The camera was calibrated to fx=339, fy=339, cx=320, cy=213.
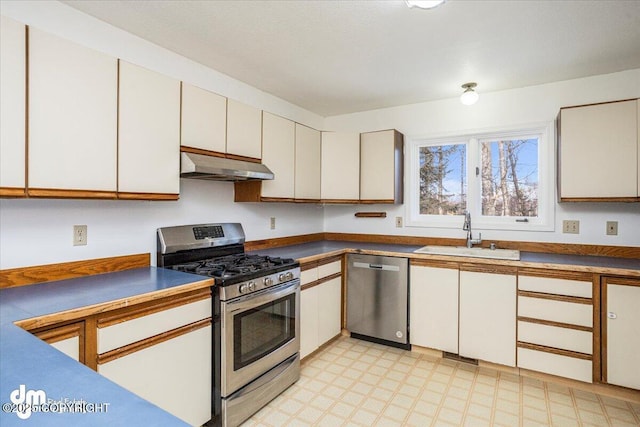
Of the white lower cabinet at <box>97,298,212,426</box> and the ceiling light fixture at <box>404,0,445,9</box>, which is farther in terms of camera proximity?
the ceiling light fixture at <box>404,0,445,9</box>

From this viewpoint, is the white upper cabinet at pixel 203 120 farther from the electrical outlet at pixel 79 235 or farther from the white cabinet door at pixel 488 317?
the white cabinet door at pixel 488 317

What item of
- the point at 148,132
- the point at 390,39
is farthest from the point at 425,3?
the point at 148,132

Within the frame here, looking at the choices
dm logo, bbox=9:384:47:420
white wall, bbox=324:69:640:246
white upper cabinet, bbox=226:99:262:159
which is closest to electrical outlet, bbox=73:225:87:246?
white upper cabinet, bbox=226:99:262:159

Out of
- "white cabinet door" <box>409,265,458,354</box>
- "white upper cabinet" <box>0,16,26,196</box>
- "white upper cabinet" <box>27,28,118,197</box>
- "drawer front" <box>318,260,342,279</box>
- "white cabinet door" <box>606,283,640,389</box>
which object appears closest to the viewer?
"white upper cabinet" <box>0,16,26,196</box>

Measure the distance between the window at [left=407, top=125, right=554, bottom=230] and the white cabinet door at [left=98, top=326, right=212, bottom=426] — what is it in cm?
246

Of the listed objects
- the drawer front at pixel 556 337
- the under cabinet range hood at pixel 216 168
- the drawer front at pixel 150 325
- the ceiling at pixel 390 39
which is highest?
the ceiling at pixel 390 39

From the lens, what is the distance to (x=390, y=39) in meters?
2.16

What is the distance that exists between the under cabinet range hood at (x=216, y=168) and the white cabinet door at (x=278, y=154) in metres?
0.25

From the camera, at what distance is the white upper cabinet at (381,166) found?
11.0 feet

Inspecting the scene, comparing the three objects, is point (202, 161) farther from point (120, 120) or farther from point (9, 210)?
point (9, 210)

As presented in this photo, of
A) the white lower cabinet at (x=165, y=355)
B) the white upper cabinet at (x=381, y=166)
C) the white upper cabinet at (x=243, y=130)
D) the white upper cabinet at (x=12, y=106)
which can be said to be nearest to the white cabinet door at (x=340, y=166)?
the white upper cabinet at (x=381, y=166)

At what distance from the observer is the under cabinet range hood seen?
2111 millimetres

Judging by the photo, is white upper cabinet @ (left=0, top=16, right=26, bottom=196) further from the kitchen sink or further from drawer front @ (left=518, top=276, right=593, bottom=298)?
drawer front @ (left=518, top=276, right=593, bottom=298)

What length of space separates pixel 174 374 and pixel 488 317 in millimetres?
2237
